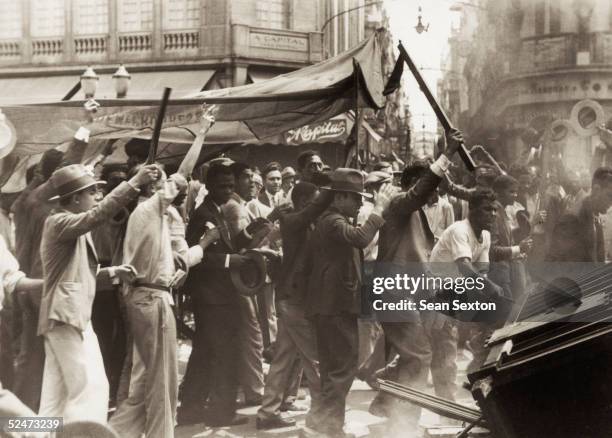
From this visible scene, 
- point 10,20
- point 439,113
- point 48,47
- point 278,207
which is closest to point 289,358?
point 278,207

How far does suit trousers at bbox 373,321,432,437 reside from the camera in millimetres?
6754

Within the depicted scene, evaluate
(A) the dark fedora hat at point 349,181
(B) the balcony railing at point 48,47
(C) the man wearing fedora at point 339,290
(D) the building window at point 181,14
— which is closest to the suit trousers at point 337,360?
(C) the man wearing fedora at point 339,290

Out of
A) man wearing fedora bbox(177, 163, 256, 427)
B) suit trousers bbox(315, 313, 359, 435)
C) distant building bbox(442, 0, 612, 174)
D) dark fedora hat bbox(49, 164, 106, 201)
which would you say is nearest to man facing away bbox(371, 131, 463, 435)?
suit trousers bbox(315, 313, 359, 435)

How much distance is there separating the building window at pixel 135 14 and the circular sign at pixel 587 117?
305 cm

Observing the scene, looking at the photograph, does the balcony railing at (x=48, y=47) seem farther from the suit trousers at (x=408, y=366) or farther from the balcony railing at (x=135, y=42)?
the suit trousers at (x=408, y=366)

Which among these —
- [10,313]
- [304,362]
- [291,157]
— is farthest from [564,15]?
[10,313]

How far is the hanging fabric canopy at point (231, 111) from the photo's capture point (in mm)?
6836

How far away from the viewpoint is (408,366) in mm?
6797

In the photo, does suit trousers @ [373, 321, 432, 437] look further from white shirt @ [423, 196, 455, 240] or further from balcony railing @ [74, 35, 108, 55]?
balcony railing @ [74, 35, 108, 55]

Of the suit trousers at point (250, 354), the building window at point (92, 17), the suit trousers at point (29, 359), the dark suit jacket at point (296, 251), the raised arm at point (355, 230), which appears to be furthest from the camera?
the building window at point (92, 17)

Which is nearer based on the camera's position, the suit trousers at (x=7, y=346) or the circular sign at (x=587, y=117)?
the suit trousers at (x=7, y=346)

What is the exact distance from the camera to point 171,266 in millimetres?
6379

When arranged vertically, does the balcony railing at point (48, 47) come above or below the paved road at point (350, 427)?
above

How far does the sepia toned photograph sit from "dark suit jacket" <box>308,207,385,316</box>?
1 cm
